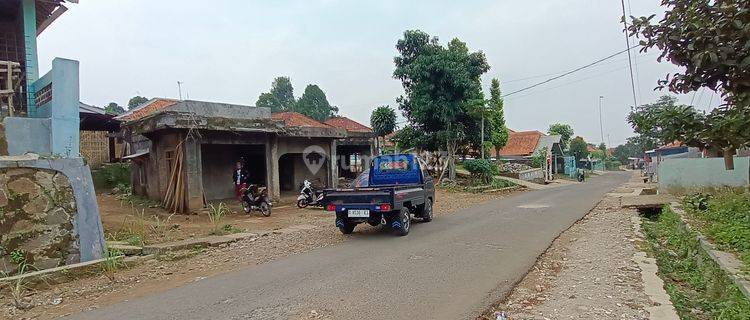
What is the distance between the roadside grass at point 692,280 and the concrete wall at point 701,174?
933cm

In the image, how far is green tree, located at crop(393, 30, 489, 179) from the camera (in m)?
23.1

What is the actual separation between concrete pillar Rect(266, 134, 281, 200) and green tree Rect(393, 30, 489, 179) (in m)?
9.05

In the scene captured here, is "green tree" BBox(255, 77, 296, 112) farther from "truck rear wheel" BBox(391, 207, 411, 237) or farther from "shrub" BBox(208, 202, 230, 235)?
"truck rear wheel" BBox(391, 207, 411, 237)

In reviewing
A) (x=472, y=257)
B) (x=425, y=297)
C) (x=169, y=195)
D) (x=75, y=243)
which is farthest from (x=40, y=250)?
(x=169, y=195)

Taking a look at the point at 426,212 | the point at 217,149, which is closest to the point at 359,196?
the point at 426,212

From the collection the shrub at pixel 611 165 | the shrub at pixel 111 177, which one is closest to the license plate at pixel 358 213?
the shrub at pixel 111 177

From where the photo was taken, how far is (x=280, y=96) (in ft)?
222

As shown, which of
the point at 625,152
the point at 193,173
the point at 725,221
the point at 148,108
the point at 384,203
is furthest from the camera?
the point at 625,152

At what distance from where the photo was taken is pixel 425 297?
5324mm

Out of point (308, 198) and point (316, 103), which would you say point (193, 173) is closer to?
point (308, 198)

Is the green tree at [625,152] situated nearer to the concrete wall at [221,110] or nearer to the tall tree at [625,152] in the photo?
the tall tree at [625,152]

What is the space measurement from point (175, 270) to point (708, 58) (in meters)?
7.75

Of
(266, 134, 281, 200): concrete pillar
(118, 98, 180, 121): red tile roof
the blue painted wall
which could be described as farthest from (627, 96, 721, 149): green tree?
(118, 98, 180, 121): red tile roof

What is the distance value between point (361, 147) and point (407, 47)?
230 inches
